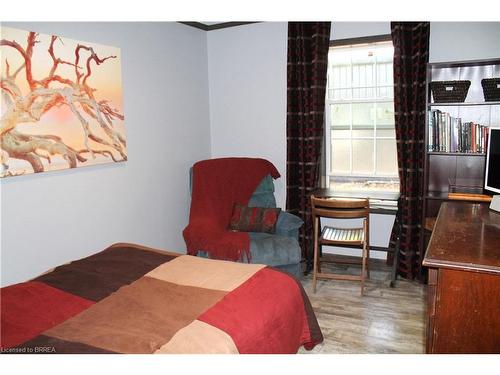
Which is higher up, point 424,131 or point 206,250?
point 424,131

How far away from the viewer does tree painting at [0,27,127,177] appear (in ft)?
8.23

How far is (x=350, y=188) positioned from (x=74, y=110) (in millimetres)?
2644

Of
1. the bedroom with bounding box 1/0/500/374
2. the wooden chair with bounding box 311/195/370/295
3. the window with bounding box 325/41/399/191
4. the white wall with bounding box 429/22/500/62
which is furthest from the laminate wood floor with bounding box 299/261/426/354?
the white wall with bounding box 429/22/500/62

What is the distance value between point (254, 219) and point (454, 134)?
1790mm

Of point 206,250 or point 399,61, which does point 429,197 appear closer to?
point 399,61

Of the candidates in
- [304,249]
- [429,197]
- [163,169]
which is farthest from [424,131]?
[163,169]

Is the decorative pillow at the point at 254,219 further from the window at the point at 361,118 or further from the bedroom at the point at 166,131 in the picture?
the window at the point at 361,118

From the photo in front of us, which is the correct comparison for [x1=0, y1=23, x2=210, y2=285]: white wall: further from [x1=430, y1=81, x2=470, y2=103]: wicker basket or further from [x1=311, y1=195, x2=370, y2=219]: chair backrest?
[x1=430, y1=81, x2=470, y2=103]: wicker basket

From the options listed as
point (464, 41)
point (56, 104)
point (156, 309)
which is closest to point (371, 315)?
point (156, 309)

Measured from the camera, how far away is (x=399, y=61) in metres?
3.54

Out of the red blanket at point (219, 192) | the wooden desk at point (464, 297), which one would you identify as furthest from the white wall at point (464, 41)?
the wooden desk at point (464, 297)

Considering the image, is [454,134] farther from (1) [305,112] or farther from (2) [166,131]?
(2) [166,131]

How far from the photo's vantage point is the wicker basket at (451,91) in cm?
330
